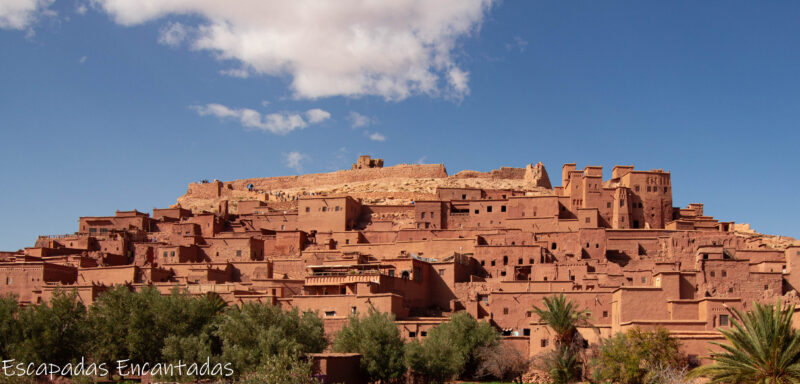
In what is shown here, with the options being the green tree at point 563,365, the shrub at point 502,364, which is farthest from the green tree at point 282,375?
the shrub at point 502,364

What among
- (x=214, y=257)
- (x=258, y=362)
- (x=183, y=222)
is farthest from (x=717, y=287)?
(x=183, y=222)

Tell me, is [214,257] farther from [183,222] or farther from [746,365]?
[746,365]

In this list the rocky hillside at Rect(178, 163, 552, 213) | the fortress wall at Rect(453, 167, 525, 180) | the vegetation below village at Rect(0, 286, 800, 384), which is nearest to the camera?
the vegetation below village at Rect(0, 286, 800, 384)

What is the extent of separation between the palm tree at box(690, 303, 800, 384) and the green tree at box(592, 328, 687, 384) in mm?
6616

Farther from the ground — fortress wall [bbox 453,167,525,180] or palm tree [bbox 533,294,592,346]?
fortress wall [bbox 453,167,525,180]

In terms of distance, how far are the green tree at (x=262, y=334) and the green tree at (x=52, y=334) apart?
589 cm

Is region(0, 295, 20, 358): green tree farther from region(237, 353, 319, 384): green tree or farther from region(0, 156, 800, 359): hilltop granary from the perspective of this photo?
region(237, 353, 319, 384): green tree

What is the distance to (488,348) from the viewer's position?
34.2 meters

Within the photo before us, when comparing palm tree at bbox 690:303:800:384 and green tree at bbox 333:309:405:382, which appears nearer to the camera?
palm tree at bbox 690:303:800:384

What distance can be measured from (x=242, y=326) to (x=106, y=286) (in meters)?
15.0

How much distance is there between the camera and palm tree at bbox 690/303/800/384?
2084 cm

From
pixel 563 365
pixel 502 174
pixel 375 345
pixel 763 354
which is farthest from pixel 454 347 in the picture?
pixel 502 174

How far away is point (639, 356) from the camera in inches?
1140

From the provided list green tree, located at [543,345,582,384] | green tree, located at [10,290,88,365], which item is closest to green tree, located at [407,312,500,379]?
green tree, located at [543,345,582,384]
